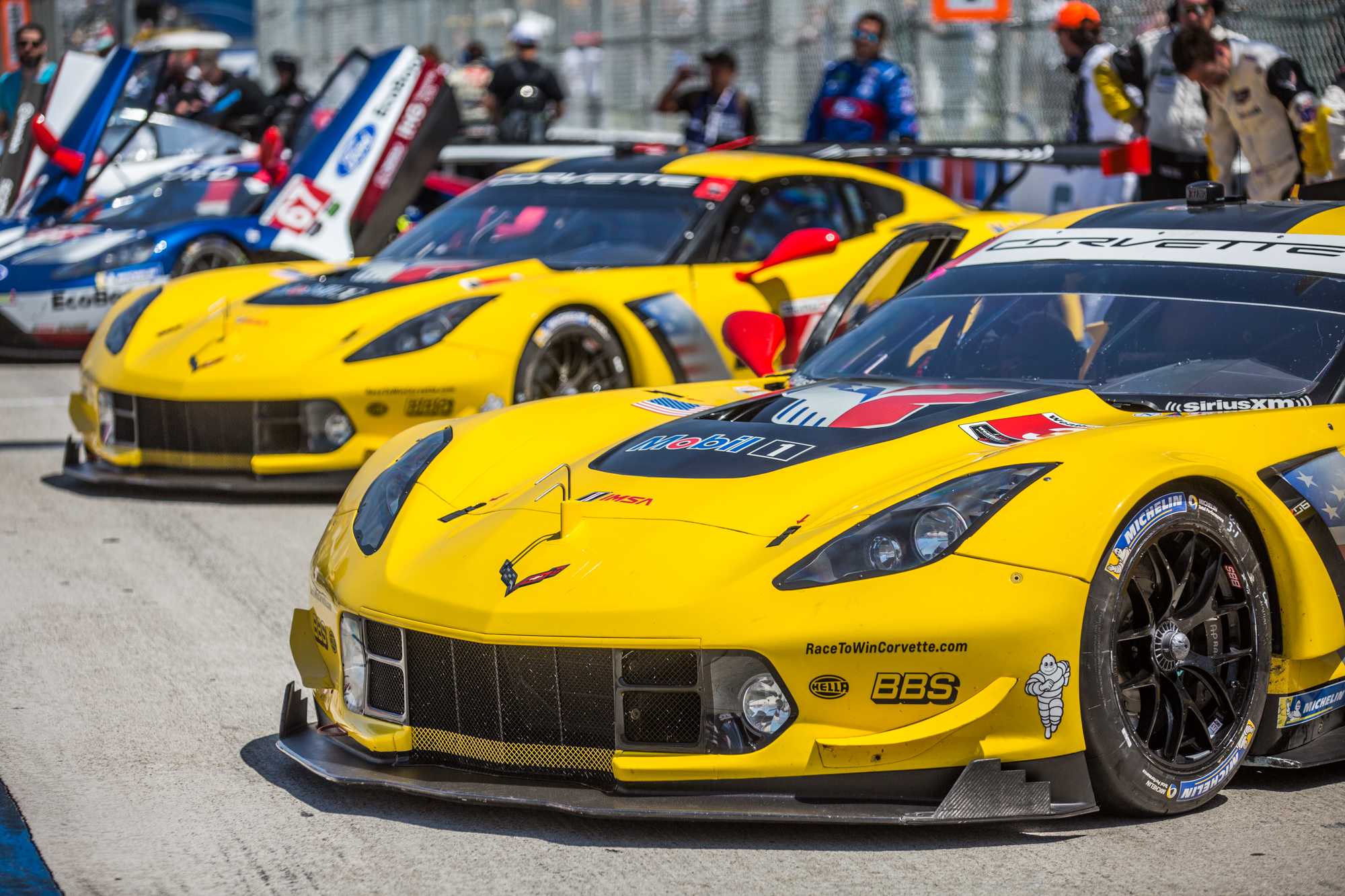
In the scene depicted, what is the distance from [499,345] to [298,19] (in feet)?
76.1

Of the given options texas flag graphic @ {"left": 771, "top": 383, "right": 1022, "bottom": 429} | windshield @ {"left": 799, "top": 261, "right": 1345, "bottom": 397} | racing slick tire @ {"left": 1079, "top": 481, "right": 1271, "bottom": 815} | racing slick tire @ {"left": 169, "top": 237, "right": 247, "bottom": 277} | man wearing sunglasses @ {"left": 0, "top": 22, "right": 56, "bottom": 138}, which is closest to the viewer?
racing slick tire @ {"left": 1079, "top": 481, "right": 1271, "bottom": 815}

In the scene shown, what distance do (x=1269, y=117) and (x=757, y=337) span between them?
11.0 ft

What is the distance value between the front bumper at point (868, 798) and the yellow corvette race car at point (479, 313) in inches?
127

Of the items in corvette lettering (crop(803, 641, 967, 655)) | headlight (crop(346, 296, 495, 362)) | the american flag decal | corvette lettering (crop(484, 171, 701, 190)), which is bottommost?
corvette lettering (crop(803, 641, 967, 655))

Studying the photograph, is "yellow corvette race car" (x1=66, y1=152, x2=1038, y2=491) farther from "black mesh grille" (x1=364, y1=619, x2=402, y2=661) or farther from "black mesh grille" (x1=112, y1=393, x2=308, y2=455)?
"black mesh grille" (x1=364, y1=619, x2=402, y2=661)

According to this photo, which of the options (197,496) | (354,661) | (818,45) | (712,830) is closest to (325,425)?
(197,496)

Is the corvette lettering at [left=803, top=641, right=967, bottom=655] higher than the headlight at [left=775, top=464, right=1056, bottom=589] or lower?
lower

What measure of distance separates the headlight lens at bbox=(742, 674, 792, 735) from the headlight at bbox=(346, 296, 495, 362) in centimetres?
384

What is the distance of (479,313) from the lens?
6.71m

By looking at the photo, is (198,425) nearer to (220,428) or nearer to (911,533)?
(220,428)

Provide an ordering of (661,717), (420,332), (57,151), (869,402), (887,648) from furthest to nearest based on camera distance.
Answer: (57,151)
(420,332)
(869,402)
(661,717)
(887,648)

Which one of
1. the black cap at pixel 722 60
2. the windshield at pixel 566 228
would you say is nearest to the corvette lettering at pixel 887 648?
the windshield at pixel 566 228

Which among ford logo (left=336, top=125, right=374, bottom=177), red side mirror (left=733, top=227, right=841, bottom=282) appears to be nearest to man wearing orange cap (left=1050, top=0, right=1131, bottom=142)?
red side mirror (left=733, top=227, right=841, bottom=282)

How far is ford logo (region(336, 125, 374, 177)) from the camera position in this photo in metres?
9.64
